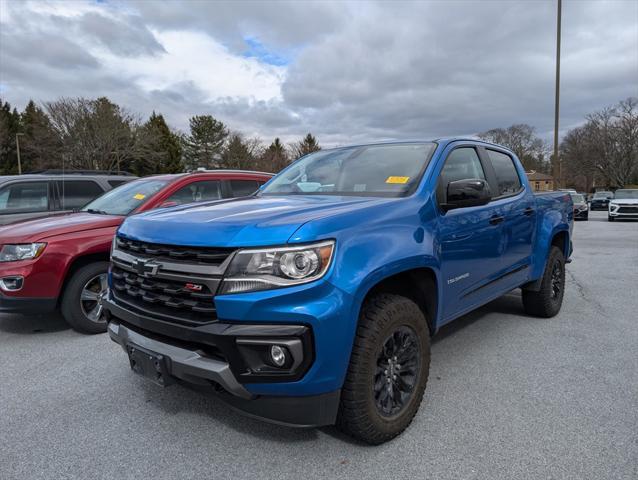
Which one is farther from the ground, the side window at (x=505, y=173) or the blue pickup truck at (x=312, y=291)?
the side window at (x=505, y=173)

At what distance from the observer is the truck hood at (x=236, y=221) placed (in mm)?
2160

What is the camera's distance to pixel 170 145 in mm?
58000

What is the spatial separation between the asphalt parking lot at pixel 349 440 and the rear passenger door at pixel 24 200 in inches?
107

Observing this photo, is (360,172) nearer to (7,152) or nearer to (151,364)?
(151,364)

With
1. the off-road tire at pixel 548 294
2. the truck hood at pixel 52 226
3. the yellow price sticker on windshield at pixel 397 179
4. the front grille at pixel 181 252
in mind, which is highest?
the yellow price sticker on windshield at pixel 397 179

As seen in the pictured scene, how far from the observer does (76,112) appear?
1489 inches

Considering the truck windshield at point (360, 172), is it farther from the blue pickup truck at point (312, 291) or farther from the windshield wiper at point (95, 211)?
the windshield wiper at point (95, 211)

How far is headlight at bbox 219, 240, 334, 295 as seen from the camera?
82.7 inches

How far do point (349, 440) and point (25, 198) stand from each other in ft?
19.9

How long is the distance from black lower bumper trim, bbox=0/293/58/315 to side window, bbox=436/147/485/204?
3.63 metres

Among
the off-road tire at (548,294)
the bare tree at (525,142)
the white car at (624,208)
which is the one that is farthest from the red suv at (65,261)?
the bare tree at (525,142)

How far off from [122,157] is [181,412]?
140ft

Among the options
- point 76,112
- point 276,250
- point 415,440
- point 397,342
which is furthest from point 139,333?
point 76,112

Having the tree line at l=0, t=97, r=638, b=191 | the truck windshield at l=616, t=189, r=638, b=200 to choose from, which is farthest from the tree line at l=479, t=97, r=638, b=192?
the truck windshield at l=616, t=189, r=638, b=200
